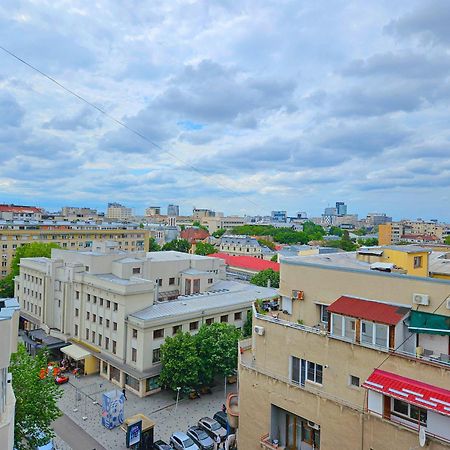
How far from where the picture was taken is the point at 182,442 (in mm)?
20891

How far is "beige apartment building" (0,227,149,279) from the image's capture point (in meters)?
59.7

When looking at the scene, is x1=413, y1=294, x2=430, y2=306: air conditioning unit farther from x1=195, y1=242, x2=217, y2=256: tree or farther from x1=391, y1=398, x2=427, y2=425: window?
x1=195, y1=242, x2=217, y2=256: tree

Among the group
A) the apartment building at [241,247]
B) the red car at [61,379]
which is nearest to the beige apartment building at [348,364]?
the red car at [61,379]

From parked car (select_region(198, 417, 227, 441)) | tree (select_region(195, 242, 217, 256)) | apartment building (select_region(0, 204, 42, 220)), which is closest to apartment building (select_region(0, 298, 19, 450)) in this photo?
parked car (select_region(198, 417, 227, 441))

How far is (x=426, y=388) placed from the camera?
32.9 ft

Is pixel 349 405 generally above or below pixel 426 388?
below

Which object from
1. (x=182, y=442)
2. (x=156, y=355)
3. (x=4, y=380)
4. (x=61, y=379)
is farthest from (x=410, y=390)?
(x=61, y=379)

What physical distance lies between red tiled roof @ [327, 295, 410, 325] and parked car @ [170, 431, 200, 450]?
13.5 metres

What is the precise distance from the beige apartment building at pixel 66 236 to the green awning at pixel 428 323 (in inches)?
2293

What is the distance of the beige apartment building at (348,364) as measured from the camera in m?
10.3

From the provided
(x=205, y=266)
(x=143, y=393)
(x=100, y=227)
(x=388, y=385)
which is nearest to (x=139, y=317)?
(x=143, y=393)

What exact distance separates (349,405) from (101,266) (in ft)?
94.4

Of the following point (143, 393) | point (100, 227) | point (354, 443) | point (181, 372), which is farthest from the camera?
point (100, 227)

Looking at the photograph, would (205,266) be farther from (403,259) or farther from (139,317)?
(403,259)
